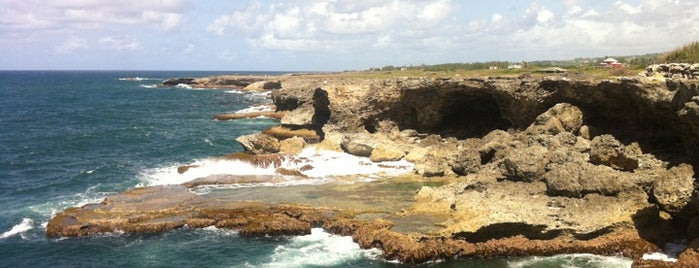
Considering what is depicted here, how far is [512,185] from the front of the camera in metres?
33.7

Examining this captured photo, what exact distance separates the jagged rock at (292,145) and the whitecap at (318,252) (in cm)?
2164

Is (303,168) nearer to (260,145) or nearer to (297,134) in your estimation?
(260,145)

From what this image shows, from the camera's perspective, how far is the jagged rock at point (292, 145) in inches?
2047

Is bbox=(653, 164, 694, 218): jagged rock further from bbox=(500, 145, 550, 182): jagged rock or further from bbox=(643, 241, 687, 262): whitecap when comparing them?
bbox=(500, 145, 550, 182): jagged rock

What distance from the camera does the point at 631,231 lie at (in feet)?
92.1

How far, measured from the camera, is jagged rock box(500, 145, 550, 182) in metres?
33.8

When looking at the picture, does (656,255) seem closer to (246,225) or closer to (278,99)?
(246,225)

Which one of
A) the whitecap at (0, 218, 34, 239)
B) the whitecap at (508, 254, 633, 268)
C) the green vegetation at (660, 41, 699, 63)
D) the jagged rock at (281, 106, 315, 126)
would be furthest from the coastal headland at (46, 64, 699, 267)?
the jagged rock at (281, 106, 315, 126)

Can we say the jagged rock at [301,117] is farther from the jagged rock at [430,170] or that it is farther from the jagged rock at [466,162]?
the jagged rock at [466,162]

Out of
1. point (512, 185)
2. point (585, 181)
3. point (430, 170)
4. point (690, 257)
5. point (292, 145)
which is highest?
point (585, 181)

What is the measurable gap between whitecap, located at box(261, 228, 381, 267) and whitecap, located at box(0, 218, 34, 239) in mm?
15921

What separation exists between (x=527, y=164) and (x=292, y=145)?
24693 millimetres

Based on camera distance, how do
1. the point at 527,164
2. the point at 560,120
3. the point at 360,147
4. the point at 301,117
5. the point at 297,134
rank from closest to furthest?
the point at 527,164 → the point at 560,120 → the point at 360,147 → the point at 297,134 → the point at 301,117

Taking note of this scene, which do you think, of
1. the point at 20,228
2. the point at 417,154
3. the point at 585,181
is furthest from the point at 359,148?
the point at 20,228
